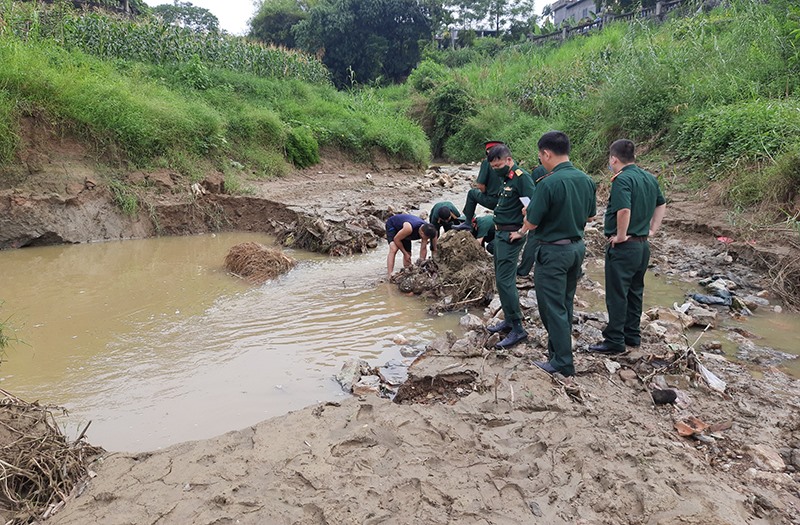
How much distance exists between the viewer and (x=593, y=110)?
1559cm

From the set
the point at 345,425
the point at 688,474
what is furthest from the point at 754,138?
the point at 345,425

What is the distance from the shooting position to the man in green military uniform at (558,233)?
3.91 metres

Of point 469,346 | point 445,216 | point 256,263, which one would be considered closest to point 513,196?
point 469,346

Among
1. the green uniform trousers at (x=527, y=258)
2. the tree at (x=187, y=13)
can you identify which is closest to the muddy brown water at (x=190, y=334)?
the green uniform trousers at (x=527, y=258)

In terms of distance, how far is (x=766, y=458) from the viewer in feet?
10.1

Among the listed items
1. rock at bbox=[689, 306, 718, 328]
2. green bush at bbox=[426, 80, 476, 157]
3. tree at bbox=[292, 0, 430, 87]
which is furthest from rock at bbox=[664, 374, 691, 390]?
tree at bbox=[292, 0, 430, 87]

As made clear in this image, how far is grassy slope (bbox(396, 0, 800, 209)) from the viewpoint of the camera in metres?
8.86

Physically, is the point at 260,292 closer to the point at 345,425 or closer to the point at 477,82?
the point at 345,425

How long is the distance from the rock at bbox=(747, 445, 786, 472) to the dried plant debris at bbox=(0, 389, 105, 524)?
12.3ft

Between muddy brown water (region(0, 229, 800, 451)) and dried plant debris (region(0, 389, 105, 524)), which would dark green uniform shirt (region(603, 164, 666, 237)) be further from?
dried plant debris (region(0, 389, 105, 524))

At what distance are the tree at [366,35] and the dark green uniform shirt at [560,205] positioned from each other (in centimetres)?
3000

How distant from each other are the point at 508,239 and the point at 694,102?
9728 mm

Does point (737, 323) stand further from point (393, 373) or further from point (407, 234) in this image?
point (407, 234)

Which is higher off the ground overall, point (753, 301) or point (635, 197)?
point (635, 197)
